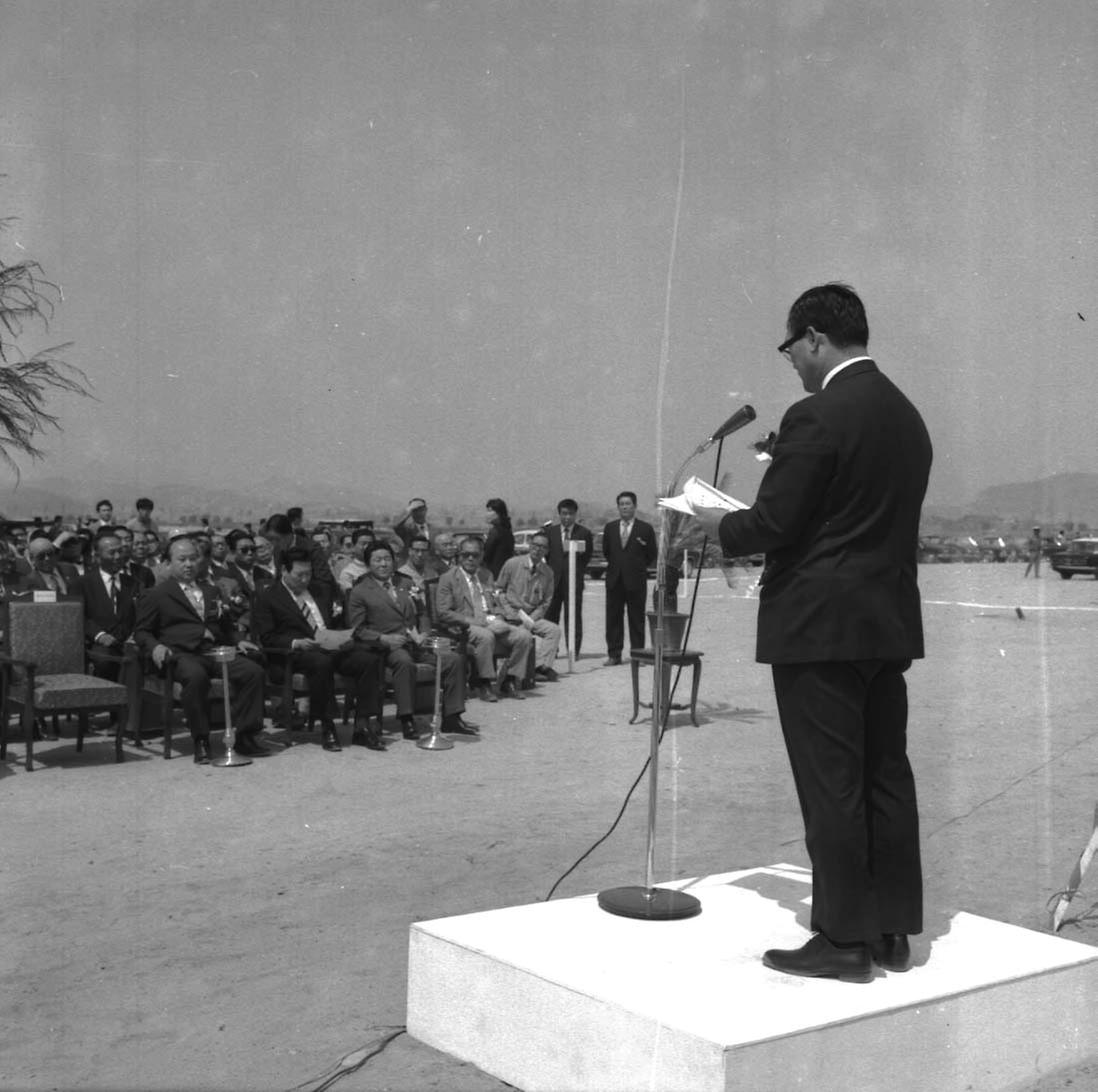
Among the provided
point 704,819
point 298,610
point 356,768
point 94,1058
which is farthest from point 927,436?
point 298,610

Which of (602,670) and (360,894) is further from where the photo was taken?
(602,670)

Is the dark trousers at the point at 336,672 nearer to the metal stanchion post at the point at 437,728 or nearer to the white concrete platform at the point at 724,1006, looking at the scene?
the metal stanchion post at the point at 437,728

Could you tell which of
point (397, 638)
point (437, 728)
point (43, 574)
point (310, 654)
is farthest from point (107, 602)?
point (437, 728)

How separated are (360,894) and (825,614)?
269 centimetres

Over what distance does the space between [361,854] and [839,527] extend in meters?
3.34

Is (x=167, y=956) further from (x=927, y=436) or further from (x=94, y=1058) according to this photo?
(x=927, y=436)

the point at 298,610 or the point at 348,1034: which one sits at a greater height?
the point at 298,610

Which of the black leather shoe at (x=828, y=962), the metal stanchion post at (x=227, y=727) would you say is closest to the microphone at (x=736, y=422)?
the black leather shoe at (x=828, y=962)

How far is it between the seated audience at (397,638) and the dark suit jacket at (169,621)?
3.46 ft

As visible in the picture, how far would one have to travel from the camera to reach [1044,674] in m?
13.4

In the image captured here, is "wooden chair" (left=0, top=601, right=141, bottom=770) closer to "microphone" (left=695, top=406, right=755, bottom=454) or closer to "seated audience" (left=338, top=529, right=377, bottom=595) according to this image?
"seated audience" (left=338, top=529, right=377, bottom=595)

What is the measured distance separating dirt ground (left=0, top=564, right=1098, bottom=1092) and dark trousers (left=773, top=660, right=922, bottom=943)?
685mm

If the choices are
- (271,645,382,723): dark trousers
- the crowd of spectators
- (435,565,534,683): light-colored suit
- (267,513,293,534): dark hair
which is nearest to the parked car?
(435,565,534,683): light-colored suit

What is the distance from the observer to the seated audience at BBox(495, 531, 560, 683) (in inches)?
488
